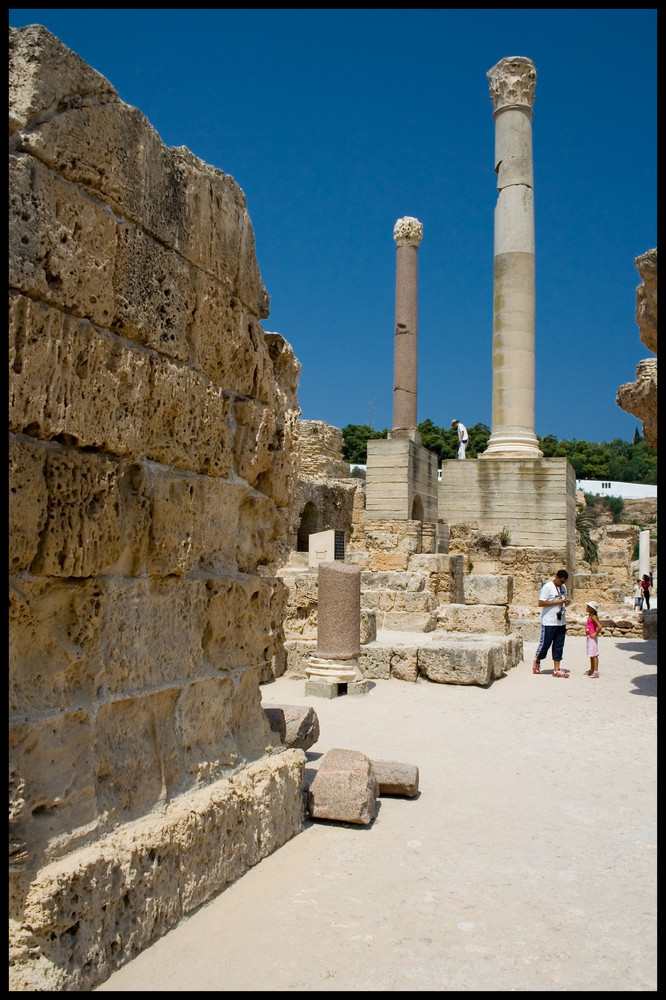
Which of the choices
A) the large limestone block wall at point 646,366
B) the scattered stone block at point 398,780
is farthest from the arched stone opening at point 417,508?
the scattered stone block at point 398,780

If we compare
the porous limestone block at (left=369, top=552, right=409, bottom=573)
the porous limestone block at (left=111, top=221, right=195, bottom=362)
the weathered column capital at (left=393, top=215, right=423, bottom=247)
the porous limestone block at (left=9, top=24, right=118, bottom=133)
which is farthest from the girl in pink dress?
the weathered column capital at (left=393, top=215, right=423, bottom=247)

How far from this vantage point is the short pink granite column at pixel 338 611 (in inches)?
338

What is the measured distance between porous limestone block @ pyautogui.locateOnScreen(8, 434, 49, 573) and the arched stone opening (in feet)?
53.4

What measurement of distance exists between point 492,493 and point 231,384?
14.2m

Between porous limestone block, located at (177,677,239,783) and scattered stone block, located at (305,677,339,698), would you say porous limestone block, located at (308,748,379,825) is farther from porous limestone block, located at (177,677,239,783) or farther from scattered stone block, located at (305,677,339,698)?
scattered stone block, located at (305,677,339,698)

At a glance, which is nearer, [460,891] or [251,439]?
[460,891]

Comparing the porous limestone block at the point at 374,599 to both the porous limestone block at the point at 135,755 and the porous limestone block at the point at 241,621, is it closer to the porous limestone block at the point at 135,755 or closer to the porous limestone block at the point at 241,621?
the porous limestone block at the point at 241,621

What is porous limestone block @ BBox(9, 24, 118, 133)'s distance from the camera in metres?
2.35

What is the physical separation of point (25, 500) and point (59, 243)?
83 centimetres

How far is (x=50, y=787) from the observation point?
240cm

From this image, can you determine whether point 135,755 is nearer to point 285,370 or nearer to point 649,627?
point 285,370

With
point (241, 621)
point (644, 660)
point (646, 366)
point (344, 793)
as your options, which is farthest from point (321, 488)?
point (241, 621)

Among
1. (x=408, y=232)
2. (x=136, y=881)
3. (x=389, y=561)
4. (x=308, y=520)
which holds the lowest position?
(x=136, y=881)
